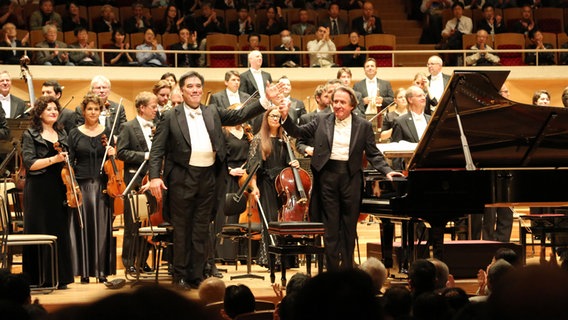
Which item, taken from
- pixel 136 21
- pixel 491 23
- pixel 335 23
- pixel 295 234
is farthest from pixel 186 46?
pixel 295 234

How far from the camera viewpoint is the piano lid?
5961 mm

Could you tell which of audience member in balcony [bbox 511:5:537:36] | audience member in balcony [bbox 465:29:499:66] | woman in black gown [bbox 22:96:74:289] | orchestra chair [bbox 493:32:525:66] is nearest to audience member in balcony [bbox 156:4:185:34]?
audience member in balcony [bbox 465:29:499:66]

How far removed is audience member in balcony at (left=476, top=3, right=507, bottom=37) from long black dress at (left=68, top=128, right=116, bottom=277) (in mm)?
8993

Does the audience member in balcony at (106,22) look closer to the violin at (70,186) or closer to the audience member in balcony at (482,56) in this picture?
the audience member in balcony at (482,56)

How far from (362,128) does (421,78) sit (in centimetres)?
327

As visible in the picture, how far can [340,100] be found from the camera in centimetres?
652

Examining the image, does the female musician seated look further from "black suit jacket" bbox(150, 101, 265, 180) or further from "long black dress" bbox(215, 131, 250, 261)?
"black suit jacket" bbox(150, 101, 265, 180)

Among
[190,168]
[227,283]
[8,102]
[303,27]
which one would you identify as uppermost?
[303,27]

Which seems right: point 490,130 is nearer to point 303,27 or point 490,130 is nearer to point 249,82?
point 249,82

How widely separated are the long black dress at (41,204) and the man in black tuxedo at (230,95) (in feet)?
8.27

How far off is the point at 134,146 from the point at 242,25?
23.3 feet

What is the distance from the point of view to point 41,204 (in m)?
6.51

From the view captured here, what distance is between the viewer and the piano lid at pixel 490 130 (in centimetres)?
596

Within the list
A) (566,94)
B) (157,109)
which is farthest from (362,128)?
(566,94)
